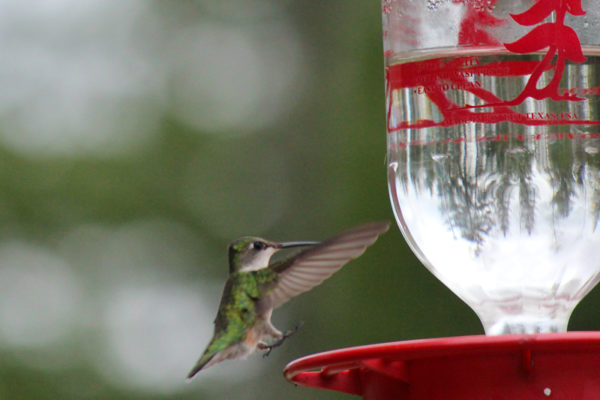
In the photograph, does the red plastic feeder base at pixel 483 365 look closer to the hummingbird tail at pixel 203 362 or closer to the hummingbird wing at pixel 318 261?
the hummingbird wing at pixel 318 261

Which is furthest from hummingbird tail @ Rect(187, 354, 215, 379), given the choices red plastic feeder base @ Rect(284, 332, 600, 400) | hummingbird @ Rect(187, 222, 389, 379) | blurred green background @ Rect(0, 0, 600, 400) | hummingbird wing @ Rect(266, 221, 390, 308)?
blurred green background @ Rect(0, 0, 600, 400)

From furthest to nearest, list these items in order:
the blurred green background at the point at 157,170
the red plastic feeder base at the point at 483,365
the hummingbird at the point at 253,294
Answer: the blurred green background at the point at 157,170 < the hummingbird at the point at 253,294 < the red plastic feeder base at the point at 483,365

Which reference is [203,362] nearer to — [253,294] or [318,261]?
[253,294]

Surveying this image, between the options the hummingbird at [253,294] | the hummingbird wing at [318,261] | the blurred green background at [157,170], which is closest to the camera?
the hummingbird wing at [318,261]

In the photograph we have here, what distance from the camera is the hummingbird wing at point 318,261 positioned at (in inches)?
105

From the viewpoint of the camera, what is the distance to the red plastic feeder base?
1.70m

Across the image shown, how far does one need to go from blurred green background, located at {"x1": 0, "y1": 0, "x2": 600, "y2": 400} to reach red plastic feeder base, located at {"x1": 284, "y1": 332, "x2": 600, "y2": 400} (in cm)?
855

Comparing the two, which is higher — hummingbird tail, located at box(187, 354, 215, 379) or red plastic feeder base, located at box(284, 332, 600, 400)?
red plastic feeder base, located at box(284, 332, 600, 400)

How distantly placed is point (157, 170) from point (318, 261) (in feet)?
36.2

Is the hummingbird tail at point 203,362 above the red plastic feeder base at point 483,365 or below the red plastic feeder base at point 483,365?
below

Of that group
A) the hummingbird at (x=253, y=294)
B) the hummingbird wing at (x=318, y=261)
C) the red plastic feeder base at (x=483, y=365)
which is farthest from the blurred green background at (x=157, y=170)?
the red plastic feeder base at (x=483, y=365)

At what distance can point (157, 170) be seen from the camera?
1381 cm

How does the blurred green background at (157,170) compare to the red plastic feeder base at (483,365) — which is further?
the blurred green background at (157,170)

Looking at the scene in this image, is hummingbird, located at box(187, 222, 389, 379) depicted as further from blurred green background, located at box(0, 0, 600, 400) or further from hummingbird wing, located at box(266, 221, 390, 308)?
blurred green background, located at box(0, 0, 600, 400)
